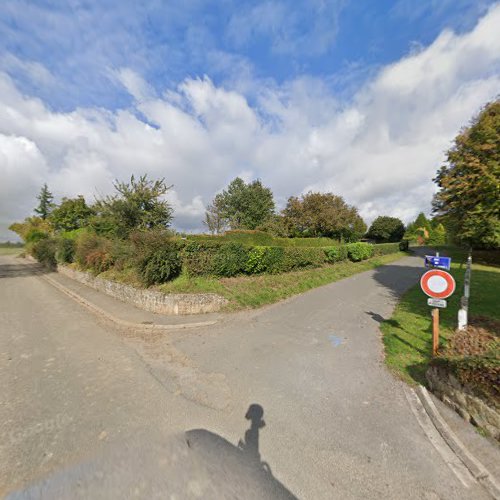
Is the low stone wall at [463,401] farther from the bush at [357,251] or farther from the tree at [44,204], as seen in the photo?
the tree at [44,204]

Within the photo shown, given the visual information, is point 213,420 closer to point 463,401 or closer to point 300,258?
point 463,401

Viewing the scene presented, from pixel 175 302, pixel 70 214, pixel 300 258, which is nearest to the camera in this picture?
pixel 175 302

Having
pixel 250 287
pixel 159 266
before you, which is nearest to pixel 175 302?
pixel 159 266

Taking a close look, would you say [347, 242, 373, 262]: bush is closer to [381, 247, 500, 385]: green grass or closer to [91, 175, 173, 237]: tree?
[381, 247, 500, 385]: green grass

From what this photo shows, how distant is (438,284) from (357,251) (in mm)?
17011

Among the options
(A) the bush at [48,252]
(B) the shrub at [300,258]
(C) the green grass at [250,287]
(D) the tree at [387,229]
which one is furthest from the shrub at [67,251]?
(D) the tree at [387,229]

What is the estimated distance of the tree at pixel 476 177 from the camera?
419cm

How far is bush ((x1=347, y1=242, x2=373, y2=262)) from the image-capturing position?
63.7 ft

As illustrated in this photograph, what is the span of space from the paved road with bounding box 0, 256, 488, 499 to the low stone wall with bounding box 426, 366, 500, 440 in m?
0.54

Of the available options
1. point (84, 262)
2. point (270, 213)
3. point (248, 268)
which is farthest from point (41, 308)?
point (270, 213)

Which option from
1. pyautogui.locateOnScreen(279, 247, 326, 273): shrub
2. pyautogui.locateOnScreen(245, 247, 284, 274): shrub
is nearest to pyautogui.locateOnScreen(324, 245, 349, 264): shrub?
pyautogui.locateOnScreen(279, 247, 326, 273): shrub

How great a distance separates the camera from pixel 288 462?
7.45 ft

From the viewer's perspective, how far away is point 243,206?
44125 mm

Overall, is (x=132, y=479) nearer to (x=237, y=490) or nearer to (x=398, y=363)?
(x=237, y=490)
